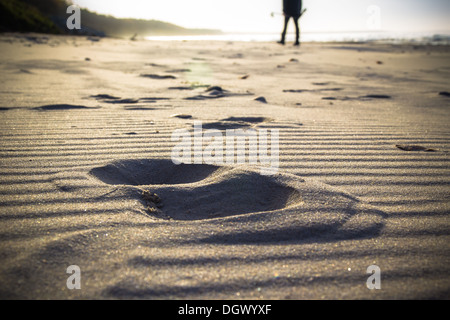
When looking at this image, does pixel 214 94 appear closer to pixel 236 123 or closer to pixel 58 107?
pixel 236 123

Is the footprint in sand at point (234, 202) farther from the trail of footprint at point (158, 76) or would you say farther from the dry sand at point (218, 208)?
the trail of footprint at point (158, 76)

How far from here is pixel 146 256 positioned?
3.79 ft

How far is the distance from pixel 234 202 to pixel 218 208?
88 millimetres

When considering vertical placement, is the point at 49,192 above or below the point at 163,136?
below

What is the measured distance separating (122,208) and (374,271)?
104 centimetres

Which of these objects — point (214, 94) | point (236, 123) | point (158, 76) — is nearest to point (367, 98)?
point (214, 94)

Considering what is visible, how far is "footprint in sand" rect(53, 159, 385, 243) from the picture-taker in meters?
1.32

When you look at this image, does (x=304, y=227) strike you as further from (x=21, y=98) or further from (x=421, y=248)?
(x=21, y=98)

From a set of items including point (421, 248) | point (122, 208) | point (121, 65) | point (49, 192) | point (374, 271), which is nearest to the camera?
point (374, 271)

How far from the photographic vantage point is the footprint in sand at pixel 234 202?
1315mm

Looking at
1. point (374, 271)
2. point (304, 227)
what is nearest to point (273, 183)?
point (304, 227)

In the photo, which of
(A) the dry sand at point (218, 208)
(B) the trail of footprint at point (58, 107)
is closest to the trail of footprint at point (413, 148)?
(A) the dry sand at point (218, 208)

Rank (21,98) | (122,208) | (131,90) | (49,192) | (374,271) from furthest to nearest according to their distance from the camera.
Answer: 1. (131,90)
2. (21,98)
3. (49,192)
4. (122,208)
5. (374,271)
